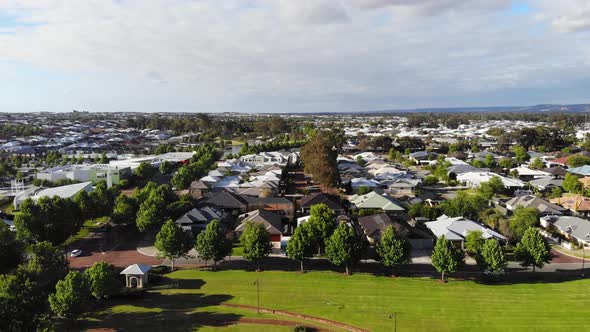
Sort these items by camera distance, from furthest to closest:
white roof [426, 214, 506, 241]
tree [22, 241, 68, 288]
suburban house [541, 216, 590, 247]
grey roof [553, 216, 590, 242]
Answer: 1. grey roof [553, 216, 590, 242]
2. suburban house [541, 216, 590, 247]
3. white roof [426, 214, 506, 241]
4. tree [22, 241, 68, 288]

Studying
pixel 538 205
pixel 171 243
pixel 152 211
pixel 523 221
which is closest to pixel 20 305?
pixel 171 243

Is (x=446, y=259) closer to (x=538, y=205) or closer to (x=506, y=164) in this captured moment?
(x=538, y=205)

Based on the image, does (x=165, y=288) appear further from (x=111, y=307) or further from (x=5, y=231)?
(x=5, y=231)

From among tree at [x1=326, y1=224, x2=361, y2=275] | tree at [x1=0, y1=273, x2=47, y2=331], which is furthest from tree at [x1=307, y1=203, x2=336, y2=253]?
tree at [x1=0, y1=273, x2=47, y2=331]

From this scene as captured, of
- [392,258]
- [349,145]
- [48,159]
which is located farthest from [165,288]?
[349,145]

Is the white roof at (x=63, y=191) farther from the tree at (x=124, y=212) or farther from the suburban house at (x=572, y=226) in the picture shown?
the suburban house at (x=572, y=226)

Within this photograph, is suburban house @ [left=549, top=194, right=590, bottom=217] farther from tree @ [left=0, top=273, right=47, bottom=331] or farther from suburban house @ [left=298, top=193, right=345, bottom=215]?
tree @ [left=0, top=273, right=47, bottom=331]

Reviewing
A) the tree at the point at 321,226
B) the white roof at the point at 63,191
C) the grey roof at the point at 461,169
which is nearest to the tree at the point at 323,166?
the tree at the point at 321,226
